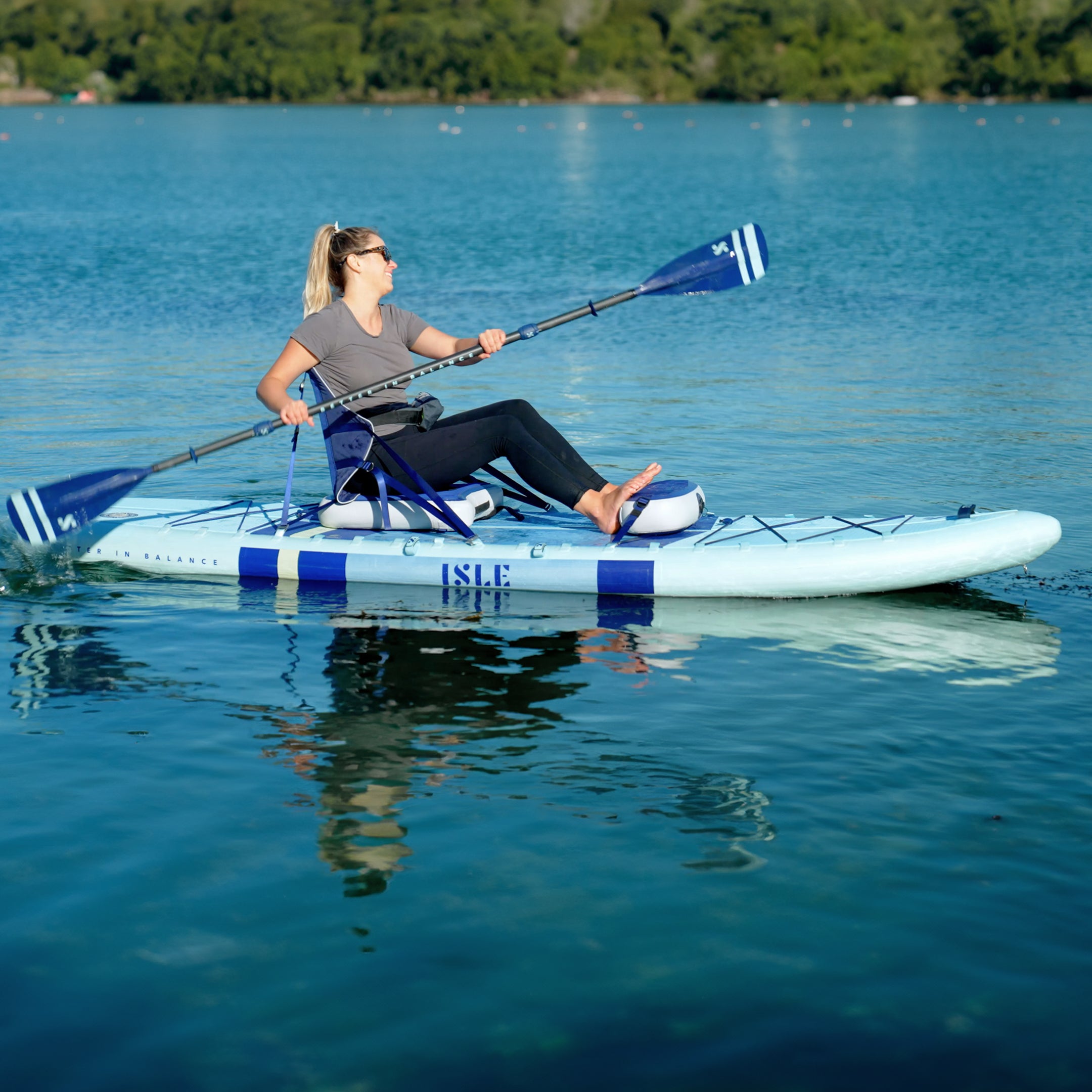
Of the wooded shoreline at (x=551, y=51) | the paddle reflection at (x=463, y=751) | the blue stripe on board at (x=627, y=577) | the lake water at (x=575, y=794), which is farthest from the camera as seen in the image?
the wooded shoreline at (x=551, y=51)

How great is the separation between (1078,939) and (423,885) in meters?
2.26

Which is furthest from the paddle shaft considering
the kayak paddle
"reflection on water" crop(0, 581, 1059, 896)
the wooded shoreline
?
the wooded shoreline

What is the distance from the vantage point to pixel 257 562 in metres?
9.15

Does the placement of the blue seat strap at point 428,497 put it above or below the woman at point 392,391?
below

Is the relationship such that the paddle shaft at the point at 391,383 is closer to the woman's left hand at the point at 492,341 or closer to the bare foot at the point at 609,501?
the woman's left hand at the point at 492,341

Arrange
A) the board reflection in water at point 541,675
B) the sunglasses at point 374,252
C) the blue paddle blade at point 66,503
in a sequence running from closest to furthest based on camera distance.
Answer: the board reflection in water at point 541,675 → the sunglasses at point 374,252 → the blue paddle blade at point 66,503

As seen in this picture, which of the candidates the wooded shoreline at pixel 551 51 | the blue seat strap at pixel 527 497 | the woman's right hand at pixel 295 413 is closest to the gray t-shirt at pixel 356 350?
the woman's right hand at pixel 295 413

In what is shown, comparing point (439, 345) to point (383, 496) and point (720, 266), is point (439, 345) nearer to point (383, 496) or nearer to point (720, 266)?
point (383, 496)

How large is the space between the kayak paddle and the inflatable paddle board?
2.01ft

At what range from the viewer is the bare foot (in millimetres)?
8469

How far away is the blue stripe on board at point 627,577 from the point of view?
28.1 ft

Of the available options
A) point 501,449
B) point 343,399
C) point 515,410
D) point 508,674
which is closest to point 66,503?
point 343,399

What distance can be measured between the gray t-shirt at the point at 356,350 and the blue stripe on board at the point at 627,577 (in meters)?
1.43

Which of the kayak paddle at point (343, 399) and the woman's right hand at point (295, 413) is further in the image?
the kayak paddle at point (343, 399)
